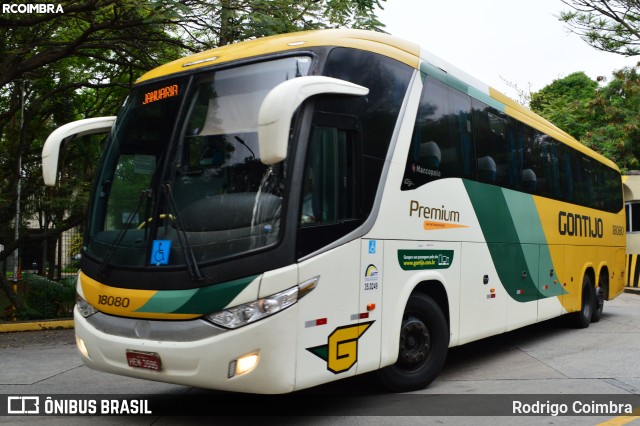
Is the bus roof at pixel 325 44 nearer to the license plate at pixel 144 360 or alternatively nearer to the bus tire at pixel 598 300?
the license plate at pixel 144 360

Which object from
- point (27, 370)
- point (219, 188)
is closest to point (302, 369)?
point (219, 188)

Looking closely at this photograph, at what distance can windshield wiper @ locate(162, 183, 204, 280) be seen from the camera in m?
5.00

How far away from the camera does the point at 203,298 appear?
4.95 m

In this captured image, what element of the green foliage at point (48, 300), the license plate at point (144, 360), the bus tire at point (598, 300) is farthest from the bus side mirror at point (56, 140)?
the bus tire at point (598, 300)

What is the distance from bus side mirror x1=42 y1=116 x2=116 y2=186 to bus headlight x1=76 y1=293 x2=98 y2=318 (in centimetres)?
113

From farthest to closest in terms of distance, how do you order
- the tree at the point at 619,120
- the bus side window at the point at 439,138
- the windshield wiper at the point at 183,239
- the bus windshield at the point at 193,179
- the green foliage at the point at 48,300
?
the tree at the point at 619,120, the green foliage at the point at 48,300, the bus side window at the point at 439,138, the bus windshield at the point at 193,179, the windshield wiper at the point at 183,239

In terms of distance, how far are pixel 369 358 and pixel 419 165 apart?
2078mm

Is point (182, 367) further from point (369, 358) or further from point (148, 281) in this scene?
point (369, 358)

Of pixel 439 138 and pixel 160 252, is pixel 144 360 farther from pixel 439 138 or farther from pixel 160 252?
pixel 439 138

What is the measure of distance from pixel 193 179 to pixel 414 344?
289 cm

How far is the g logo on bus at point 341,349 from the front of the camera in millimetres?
5320

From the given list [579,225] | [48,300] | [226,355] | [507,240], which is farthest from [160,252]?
[48,300]

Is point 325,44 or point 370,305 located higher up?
point 325,44

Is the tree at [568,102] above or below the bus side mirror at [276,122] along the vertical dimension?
above
